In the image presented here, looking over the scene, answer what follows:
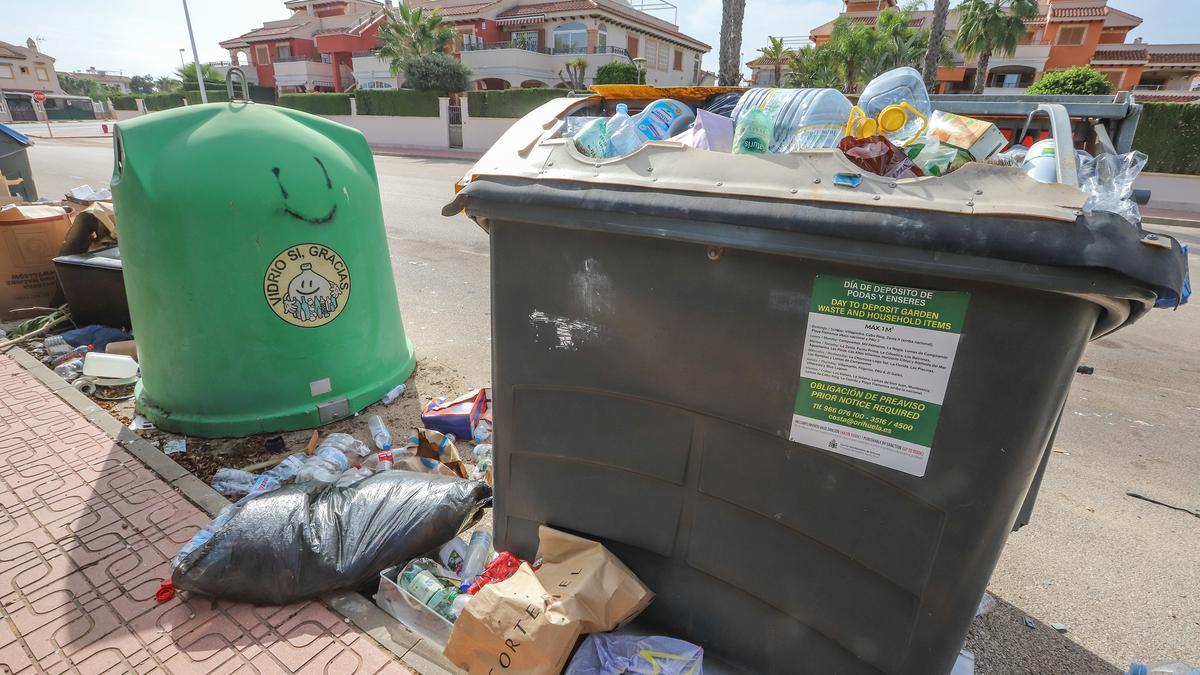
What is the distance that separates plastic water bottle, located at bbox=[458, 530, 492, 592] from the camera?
2.20 meters

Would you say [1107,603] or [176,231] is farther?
[176,231]

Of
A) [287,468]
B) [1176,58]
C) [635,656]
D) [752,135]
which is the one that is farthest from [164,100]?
[1176,58]

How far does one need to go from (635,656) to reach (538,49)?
33853 mm

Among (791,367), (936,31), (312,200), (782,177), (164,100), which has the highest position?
(936,31)

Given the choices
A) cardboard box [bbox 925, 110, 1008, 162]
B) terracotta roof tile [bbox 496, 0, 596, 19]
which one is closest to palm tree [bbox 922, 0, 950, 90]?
cardboard box [bbox 925, 110, 1008, 162]

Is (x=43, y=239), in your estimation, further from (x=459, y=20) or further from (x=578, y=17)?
(x=459, y=20)

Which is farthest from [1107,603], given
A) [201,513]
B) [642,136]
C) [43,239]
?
[43,239]

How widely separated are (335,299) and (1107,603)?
3672 mm

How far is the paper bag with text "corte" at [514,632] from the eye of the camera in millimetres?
1597

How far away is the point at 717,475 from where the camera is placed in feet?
5.14

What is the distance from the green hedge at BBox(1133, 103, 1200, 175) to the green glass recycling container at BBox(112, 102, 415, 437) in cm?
1814

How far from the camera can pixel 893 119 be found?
4.90 ft

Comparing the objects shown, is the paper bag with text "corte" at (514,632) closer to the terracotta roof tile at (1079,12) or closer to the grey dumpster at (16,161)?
the grey dumpster at (16,161)

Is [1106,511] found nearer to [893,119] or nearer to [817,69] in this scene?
[893,119]
